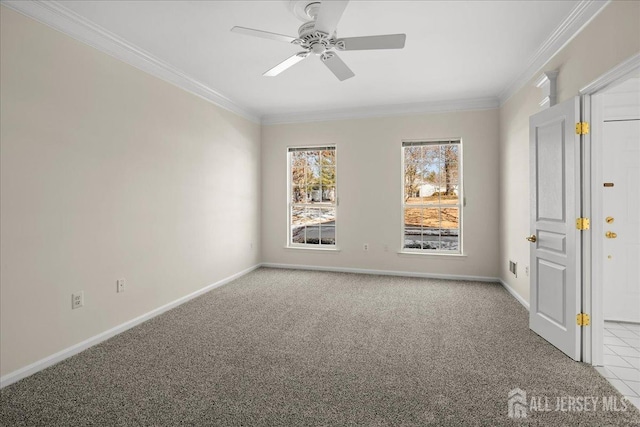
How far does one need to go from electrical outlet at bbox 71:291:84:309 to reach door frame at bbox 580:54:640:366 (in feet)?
13.2

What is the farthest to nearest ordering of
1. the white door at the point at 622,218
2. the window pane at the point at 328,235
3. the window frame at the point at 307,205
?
the window pane at the point at 328,235 < the window frame at the point at 307,205 < the white door at the point at 622,218

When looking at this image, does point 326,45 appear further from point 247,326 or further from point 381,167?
point 381,167

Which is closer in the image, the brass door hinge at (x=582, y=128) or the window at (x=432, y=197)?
the brass door hinge at (x=582, y=128)

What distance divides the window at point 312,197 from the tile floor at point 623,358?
145 inches

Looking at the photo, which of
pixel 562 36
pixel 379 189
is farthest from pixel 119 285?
pixel 562 36

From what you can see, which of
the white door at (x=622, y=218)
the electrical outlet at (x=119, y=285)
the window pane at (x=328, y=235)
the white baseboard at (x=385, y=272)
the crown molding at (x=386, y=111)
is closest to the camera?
the electrical outlet at (x=119, y=285)

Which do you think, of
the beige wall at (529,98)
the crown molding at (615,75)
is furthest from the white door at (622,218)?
the crown molding at (615,75)

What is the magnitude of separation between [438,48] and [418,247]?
3.05 metres

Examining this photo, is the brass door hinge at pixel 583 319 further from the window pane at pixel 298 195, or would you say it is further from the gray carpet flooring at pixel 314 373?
the window pane at pixel 298 195

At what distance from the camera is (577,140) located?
2545 millimetres

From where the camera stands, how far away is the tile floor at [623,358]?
2217mm

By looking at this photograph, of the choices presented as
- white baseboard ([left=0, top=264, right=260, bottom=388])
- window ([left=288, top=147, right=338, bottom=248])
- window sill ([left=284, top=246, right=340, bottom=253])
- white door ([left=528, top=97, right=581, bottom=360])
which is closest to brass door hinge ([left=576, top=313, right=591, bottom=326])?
white door ([left=528, top=97, right=581, bottom=360])

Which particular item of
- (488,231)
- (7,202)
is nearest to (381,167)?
(488,231)

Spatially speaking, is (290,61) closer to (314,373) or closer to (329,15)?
(329,15)
